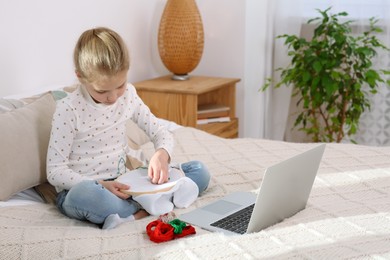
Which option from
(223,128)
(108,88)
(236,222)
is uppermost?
(108,88)

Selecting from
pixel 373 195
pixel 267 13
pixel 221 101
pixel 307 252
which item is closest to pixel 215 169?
pixel 373 195

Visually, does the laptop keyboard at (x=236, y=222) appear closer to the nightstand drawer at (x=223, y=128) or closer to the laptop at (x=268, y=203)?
the laptop at (x=268, y=203)

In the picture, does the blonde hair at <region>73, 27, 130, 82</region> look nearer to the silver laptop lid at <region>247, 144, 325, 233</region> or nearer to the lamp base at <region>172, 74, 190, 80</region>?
the silver laptop lid at <region>247, 144, 325, 233</region>

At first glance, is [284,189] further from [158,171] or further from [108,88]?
[108,88]

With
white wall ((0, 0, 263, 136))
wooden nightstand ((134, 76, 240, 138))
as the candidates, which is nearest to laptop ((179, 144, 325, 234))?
white wall ((0, 0, 263, 136))

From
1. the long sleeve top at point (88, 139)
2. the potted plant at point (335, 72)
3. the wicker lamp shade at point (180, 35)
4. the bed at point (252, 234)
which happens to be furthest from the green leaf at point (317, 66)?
the long sleeve top at point (88, 139)

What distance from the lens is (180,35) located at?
3.26m

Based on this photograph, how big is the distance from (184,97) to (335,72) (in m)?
0.79

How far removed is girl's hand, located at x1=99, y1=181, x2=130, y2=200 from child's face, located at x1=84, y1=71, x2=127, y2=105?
0.79 ft

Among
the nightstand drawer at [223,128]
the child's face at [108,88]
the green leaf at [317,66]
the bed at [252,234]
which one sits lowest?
the nightstand drawer at [223,128]

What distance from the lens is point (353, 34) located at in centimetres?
347

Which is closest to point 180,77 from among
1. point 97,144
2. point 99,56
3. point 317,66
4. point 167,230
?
point 317,66

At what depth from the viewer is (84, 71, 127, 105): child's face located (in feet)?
5.59

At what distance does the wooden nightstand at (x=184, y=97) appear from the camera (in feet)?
10.0
